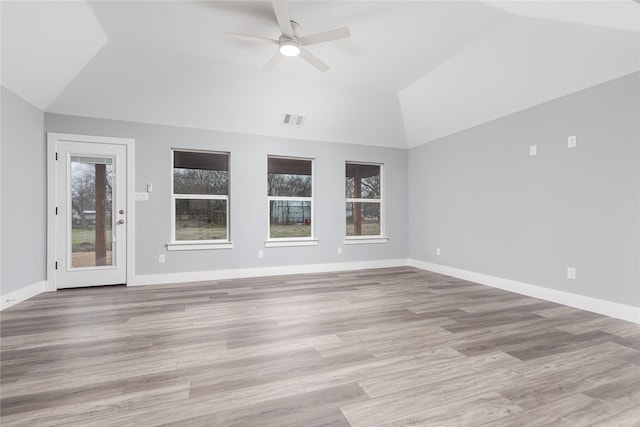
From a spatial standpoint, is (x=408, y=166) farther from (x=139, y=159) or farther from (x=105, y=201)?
(x=105, y=201)

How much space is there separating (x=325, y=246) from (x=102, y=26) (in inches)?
162

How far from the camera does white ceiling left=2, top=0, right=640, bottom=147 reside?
270cm

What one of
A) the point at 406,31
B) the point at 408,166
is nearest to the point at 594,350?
the point at 406,31

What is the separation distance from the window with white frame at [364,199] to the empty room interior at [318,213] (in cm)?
6

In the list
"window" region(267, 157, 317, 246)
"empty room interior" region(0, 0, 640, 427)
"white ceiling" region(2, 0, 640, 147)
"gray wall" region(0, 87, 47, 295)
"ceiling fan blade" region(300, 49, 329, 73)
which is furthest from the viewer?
"window" region(267, 157, 317, 246)

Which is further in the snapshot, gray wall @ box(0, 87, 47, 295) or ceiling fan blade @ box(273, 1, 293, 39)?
gray wall @ box(0, 87, 47, 295)

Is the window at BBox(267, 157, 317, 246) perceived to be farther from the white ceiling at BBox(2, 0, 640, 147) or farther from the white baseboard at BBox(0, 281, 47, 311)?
the white baseboard at BBox(0, 281, 47, 311)

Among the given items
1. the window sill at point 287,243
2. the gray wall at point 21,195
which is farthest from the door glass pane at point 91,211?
the window sill at point 287,243

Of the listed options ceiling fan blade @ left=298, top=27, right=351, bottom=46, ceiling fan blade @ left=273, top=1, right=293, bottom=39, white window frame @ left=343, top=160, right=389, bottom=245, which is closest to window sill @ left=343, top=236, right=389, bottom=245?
white window frame @ left=343, top=160, right=389, bottom=245

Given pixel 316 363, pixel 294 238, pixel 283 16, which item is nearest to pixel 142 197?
pixel 294 238

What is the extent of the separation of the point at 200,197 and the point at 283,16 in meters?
3.07

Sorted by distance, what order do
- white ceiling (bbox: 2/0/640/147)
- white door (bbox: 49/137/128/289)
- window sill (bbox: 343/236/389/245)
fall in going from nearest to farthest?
white ceiling (bbox: 2/0/640/147), white door (bbox: 49/137/128/289), window sill (bbox: 343/236/389/245)

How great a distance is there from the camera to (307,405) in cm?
156

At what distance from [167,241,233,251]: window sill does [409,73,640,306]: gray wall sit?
142 inches
